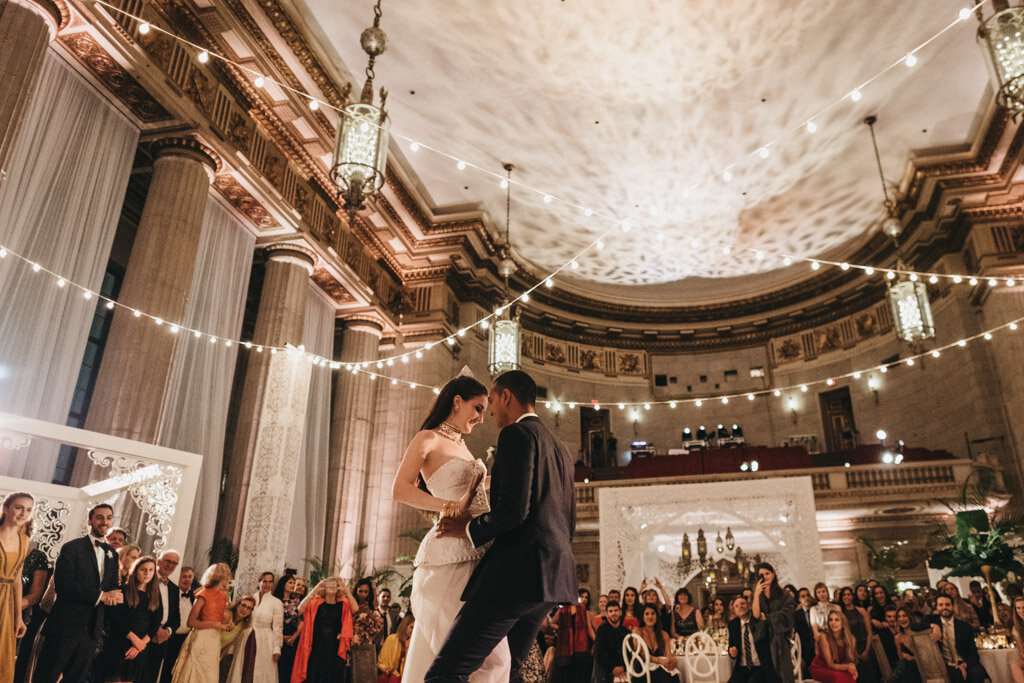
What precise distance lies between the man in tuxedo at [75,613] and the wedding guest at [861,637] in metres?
6.28

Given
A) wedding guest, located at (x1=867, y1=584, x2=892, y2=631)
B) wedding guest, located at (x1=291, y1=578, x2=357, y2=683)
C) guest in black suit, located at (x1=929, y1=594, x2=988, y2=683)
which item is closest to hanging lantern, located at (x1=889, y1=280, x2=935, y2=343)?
wedding guest, located at (x1=867, y1=584, x2=892, y2=631)

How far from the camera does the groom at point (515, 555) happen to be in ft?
6.21

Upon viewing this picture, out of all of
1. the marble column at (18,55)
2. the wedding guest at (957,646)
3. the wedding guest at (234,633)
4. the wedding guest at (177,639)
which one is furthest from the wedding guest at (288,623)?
the wedding guest at (957,646)

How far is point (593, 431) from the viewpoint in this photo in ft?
59.6

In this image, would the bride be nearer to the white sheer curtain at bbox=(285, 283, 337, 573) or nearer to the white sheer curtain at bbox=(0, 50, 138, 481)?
the white sheer curtain at bbox=(0, 50, 138, 481)

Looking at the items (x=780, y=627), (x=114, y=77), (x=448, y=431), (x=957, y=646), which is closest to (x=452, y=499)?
(x=448, y=431)

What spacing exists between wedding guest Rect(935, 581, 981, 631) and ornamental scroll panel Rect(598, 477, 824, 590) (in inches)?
139

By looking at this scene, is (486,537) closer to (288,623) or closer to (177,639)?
(177,639)

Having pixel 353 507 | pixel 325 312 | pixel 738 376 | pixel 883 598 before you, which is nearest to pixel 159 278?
pixel 325 312

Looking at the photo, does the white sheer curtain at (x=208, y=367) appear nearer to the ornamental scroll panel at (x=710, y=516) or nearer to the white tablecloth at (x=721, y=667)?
the white tablecloth at (x=721, y=667)

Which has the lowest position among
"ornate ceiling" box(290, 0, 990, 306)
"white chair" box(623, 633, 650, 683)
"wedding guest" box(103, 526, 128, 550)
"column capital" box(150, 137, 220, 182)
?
"white chair" box(623, 633, 650, 683)

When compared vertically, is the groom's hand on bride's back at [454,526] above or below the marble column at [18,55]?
below

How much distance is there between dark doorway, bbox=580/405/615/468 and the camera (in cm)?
1767

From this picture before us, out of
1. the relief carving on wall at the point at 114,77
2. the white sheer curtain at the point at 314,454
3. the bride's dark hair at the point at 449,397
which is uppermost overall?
the relief carving on wall at the point at 114,77
